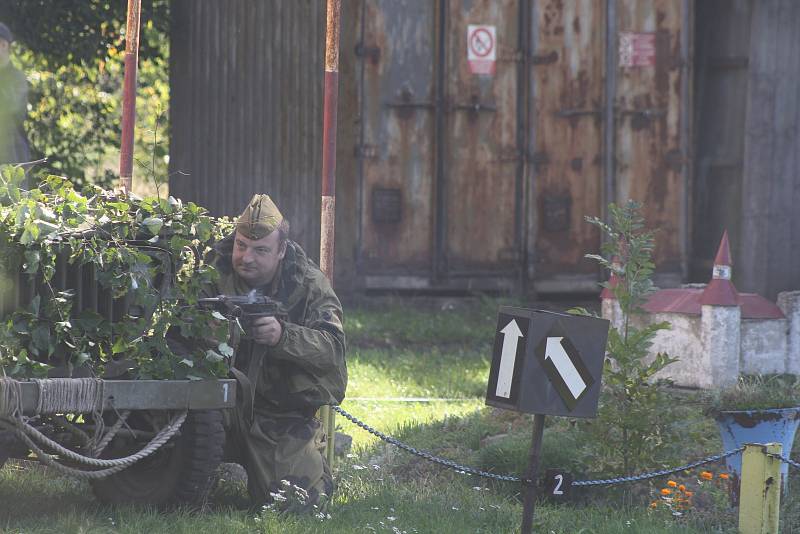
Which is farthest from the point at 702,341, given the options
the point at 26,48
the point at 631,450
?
the point at 26,48

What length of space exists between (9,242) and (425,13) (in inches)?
291

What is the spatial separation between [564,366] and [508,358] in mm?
223

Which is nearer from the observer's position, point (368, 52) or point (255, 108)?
point (368, 52)

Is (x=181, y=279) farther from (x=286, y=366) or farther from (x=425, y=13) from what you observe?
(x=425, y=13)

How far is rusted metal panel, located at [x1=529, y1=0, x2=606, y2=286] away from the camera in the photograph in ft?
40.5

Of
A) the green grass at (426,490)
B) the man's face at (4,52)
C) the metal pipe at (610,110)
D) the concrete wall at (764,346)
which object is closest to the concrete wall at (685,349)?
the concrete wall at (764,346)

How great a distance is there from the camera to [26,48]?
43.6 ft

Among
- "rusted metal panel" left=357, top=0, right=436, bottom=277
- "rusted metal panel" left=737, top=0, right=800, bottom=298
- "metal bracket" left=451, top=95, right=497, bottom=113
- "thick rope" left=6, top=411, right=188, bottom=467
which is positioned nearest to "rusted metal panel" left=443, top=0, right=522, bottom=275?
"metal bracket" left=451, top=95, right=497, bottom=113

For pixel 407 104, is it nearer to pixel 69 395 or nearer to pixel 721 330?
pixel 721 330

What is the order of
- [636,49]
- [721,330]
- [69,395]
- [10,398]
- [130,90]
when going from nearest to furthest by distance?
[10,398] → [69,395] → [130,90] → [721,330] → [636,49]

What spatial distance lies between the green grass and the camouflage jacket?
529 mm

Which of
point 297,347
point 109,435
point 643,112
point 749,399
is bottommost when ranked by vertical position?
point 749,399

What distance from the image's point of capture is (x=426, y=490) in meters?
6.70

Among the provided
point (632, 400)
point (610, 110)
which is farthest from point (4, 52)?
point (610, 110)
